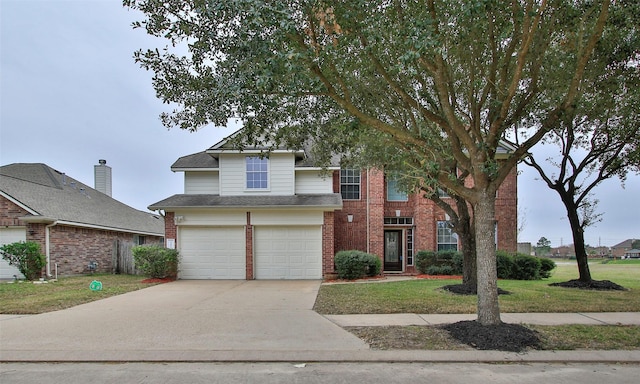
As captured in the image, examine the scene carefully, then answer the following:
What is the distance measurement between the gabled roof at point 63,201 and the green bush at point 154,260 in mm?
3924

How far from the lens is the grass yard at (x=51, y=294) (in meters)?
9.94

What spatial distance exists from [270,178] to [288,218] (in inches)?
76.2

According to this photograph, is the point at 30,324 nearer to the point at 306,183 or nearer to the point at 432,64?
the point at 432,64

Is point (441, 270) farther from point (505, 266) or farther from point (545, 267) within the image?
point (545, 267)

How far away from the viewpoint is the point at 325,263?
16500 millimetres

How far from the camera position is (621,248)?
191 ft

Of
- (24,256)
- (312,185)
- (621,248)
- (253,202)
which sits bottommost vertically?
(621,248)

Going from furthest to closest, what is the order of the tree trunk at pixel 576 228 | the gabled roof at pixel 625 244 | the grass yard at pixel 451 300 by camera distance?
the gabled roof at pixel 625 244, the tree trunk at pixel 576 228, the grass yard at pixel 451 300

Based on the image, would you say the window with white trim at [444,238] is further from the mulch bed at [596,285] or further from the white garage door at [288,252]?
the white garage door at [288,252]

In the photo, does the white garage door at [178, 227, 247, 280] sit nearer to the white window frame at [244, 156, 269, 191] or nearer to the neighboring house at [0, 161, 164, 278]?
the white window frame at [244, 156, 269, 191]

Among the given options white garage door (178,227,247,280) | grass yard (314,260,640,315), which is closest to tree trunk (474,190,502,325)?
grass yard (314,260,640,315)

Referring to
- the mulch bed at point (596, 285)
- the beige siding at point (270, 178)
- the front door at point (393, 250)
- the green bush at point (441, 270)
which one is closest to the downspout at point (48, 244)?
the beige siding at point (270, 178)

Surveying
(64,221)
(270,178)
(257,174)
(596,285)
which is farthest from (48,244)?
(596,285)

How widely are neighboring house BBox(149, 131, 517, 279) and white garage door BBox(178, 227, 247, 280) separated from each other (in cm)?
4
